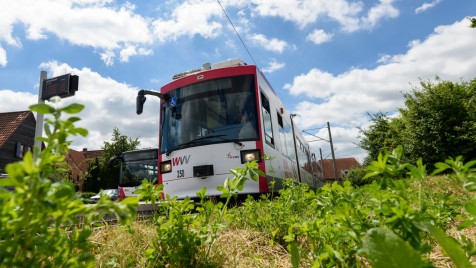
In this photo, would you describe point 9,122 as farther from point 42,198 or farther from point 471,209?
point 471,209

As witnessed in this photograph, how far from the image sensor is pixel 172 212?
166 centimetres

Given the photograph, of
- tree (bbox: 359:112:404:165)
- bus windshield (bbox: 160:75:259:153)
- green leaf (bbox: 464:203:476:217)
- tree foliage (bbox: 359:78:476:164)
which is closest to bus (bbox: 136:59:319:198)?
bus windshield (bbox: 160:75:259:153)

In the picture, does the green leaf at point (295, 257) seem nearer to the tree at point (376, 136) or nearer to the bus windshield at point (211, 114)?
the bus windshield at point (211, 114)

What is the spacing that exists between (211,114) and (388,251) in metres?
6.16

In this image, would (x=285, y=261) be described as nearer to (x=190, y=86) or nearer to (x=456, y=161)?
(x=456, y=161)

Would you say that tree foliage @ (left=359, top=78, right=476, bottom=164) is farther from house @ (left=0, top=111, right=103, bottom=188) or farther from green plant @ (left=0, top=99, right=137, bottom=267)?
house @ (left=0, top=111, right=103, bottom=188)

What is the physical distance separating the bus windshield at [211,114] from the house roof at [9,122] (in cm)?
2862

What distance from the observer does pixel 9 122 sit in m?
31.1

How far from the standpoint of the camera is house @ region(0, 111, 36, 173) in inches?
1131

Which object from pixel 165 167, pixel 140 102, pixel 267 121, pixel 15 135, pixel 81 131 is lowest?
pixel 81 131

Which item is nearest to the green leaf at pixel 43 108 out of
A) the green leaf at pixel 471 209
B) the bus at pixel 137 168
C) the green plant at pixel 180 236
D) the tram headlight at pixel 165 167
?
the green plant at pixel 180 236

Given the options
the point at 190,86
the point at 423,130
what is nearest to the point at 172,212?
the point at 190,86

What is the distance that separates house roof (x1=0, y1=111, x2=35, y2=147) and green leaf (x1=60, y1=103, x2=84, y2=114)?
112 feet

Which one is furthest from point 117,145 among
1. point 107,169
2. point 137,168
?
point 137,168
